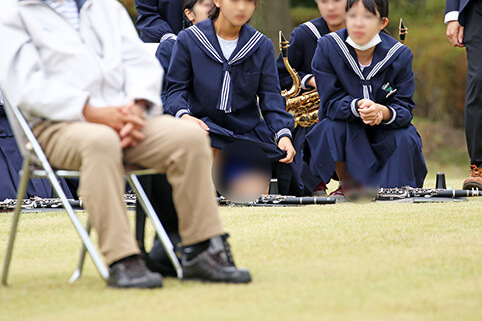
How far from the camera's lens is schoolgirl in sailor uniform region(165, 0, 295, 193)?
5082 mm

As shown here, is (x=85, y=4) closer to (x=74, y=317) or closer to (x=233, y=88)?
(x=74, y=317)

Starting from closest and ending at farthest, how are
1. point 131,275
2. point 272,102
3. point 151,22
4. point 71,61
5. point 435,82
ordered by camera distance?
point 131,275 < point 71,61 < point 272,102 < point 151,22 < point 435,82

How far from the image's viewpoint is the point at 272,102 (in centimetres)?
520

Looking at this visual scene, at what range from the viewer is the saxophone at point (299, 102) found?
6.18 m

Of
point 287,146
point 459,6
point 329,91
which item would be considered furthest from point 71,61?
point 459,6

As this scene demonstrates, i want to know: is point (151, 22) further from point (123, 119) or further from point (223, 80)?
point (123, 119)

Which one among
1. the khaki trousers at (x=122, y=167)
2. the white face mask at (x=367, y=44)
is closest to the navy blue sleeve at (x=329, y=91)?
the white face mask at (x=367, y=44)

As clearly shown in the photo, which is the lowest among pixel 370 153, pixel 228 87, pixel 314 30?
pixel 370 153

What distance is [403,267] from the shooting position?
2.83m

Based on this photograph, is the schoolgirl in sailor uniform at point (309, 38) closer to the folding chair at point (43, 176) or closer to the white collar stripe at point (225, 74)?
the white collar stripe at point (225, 74)

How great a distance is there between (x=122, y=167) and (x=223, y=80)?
254cm

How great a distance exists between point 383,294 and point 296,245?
3.22ft

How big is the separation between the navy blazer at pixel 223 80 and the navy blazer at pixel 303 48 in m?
1.07

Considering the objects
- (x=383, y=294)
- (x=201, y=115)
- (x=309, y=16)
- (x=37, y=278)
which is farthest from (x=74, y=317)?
(x=309, y=16)
